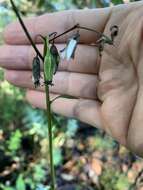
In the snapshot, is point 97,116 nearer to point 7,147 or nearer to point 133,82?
point 133,82

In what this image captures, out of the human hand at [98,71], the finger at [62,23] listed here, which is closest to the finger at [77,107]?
the human hand at [98,71]

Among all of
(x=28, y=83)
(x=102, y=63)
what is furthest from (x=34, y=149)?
(x=102, y=63)

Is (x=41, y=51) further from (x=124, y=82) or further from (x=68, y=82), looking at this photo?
(x=124, y=82)

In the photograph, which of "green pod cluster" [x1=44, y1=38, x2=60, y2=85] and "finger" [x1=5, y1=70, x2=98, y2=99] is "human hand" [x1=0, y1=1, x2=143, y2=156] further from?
"green pod cluster" [x1=44, y1=38, x2=60, y2=85]

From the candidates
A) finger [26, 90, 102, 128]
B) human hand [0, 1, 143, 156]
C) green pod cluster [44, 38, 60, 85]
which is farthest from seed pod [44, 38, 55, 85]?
finger [26, 90, 102, 128]

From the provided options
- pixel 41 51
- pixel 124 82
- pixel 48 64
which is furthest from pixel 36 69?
pixel 41 51
